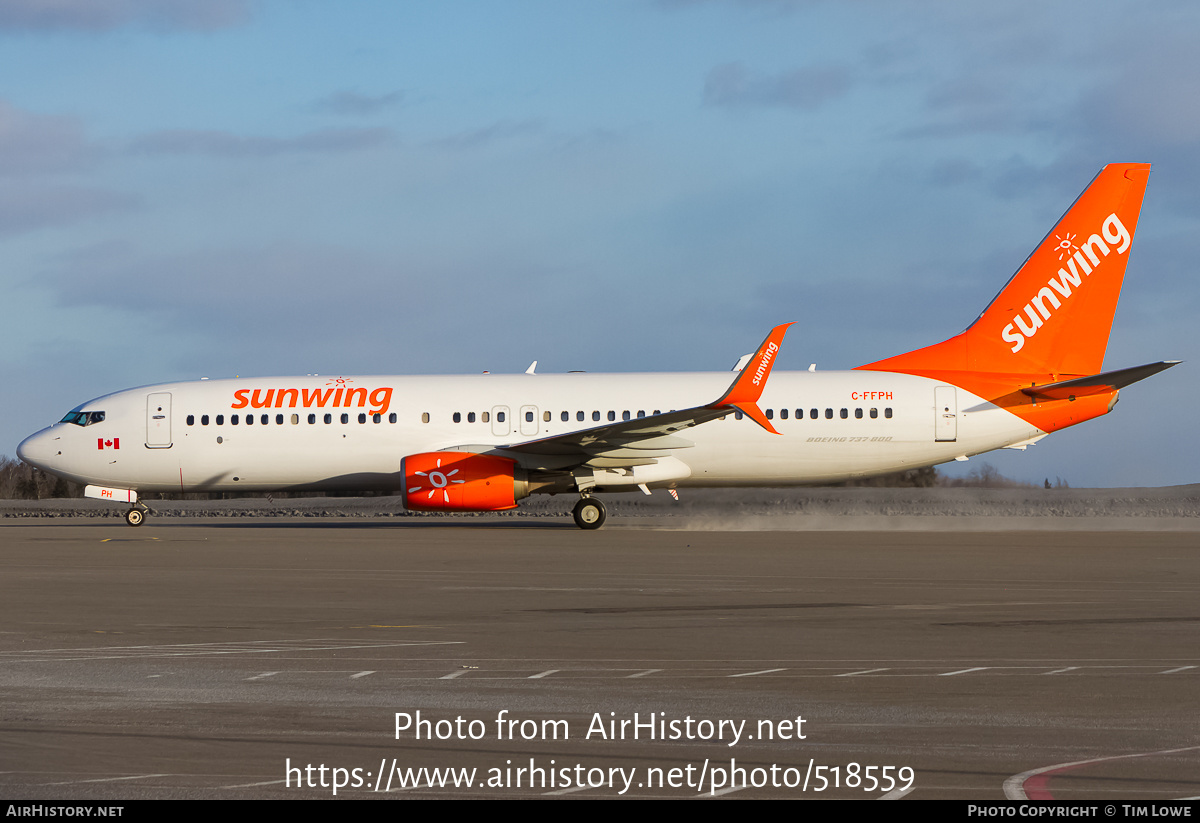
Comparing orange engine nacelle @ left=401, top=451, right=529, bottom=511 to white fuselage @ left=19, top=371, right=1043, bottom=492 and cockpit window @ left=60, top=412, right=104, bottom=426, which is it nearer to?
white fuselage @ left=19, top=371, right=1043, bottom=492

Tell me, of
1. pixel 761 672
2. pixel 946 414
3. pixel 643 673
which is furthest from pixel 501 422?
pixel 761 672

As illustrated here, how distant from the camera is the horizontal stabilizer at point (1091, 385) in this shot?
25578mm

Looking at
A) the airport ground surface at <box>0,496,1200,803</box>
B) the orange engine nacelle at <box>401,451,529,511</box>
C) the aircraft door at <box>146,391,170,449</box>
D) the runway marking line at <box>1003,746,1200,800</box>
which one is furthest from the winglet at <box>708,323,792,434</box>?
the runway marking line at <box>1003,746,1200,800</box>

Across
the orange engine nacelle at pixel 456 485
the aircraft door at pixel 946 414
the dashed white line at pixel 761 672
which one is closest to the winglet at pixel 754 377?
the aircraft door at pixel 946 414

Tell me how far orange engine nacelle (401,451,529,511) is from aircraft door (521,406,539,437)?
5.39 ft

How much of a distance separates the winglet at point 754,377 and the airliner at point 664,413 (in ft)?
3.37

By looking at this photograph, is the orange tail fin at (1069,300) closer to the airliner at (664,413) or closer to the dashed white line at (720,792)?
the airliner at (664,413)

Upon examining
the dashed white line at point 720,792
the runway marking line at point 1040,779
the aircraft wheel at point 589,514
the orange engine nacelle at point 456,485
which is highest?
the orange engine nacelle at point 456,485

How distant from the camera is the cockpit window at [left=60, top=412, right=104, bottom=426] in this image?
29047 millimetres

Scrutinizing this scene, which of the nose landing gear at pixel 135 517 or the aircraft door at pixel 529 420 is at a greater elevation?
the aircraft door at pixel 529 420

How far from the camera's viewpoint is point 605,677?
7695 mm

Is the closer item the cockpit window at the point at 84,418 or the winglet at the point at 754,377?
the winglet at the point at 754,377

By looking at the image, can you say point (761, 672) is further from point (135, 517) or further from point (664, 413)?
point (135, 517)
